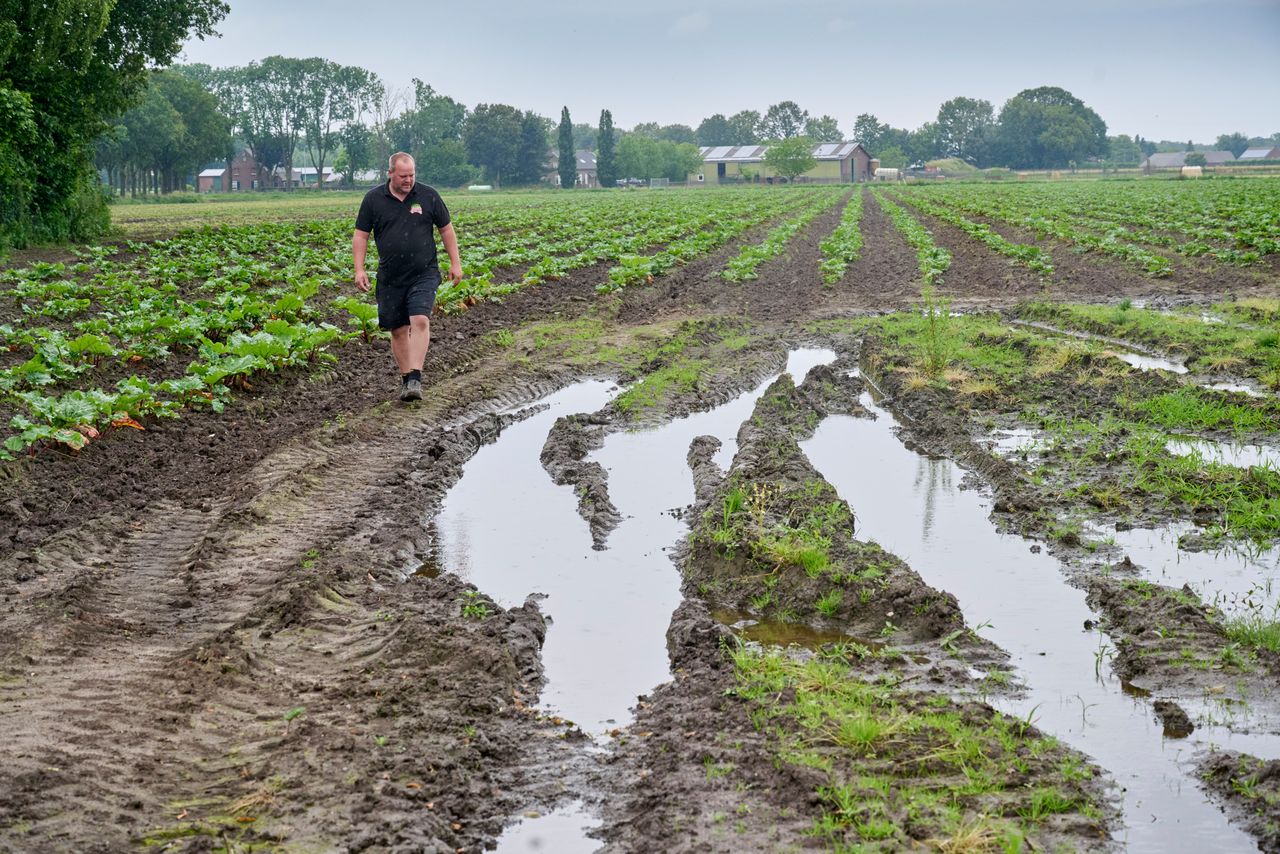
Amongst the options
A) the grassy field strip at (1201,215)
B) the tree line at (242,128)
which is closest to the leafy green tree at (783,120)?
the tree line at (242,128)

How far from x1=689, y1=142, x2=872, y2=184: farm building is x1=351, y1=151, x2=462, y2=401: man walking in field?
127m

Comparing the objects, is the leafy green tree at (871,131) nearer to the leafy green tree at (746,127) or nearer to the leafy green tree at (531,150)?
the leafy green tree at (746,127)

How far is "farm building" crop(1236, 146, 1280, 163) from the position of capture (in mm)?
172413

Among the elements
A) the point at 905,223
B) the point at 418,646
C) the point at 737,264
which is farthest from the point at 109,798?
the point at 905,223

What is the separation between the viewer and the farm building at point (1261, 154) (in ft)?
566

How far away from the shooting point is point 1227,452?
8.88 m

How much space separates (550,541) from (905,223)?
32.0m

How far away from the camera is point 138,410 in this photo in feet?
30.6

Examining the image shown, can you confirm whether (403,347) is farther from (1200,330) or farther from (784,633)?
(1200,330)

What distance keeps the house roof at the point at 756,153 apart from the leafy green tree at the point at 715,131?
36.1m

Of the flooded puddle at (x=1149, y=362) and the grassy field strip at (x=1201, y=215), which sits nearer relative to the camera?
the flooded puddle at (x=1149, y=362)

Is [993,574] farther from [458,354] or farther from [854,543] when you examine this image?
[458,354]

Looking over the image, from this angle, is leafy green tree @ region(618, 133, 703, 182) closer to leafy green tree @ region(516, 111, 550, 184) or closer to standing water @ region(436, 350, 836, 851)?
leafy green tree @ region(516, 111, 550, 184)

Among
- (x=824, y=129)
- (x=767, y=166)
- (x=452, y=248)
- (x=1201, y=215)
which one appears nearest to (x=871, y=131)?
(x=824, y=129)
